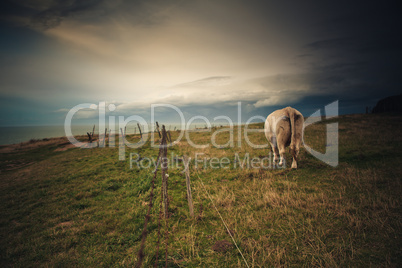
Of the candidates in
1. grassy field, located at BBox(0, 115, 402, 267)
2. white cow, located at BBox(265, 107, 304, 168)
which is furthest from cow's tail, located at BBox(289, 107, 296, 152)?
grassy field, located at BBox(0, 115, 402, 267)

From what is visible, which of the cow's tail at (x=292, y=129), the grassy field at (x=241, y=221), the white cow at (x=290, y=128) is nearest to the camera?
the grassy field at (x=241, y=221)

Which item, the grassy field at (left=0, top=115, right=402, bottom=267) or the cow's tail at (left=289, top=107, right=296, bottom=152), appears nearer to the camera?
the grassy field at (left=0, top=115, right=402, bottom=267)

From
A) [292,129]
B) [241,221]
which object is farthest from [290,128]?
[241,221]

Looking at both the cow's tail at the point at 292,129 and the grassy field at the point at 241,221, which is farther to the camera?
the cow's tail at the point at 292,129

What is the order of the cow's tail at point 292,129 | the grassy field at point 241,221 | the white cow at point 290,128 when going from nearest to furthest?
the grassy field at point 241,221, the cow's tail at point 292,129, the white cow at point 290,128

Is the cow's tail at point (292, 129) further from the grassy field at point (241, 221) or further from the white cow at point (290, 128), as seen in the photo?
the grassy field at point (241, 221)

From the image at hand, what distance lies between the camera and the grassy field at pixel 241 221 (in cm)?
294

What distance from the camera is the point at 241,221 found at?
4.03 meters

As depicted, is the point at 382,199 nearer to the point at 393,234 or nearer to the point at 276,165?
the point at 393,234

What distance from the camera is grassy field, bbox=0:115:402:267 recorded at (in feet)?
9.64

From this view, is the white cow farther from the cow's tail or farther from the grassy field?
the grassy field

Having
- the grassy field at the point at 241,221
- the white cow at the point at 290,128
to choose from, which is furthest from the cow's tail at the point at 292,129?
the grassy field at the point at 241,221

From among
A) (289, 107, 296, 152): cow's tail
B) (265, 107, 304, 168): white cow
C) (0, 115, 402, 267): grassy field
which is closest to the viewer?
(0, 115, 402, 267): grassy field

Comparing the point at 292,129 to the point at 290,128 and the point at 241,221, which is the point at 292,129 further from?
the point at 241,221
